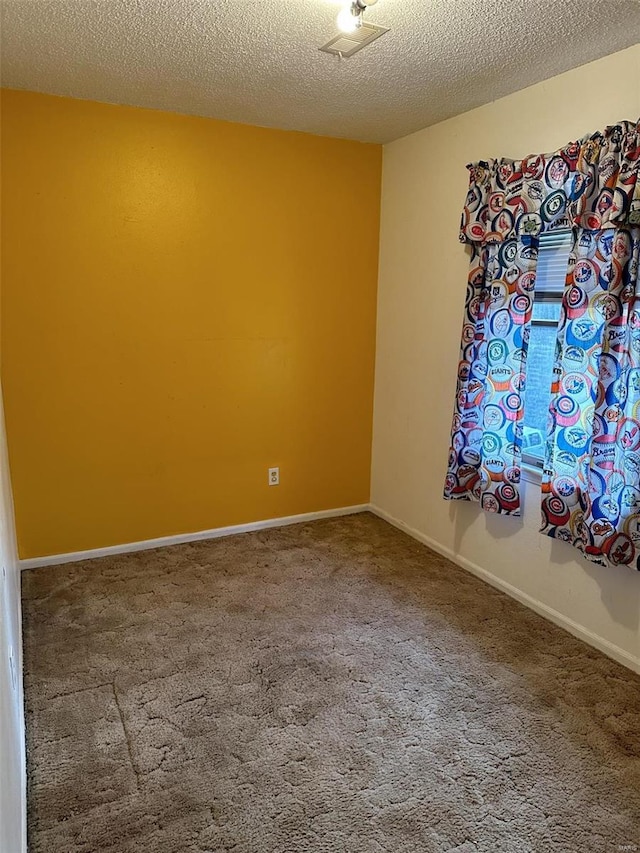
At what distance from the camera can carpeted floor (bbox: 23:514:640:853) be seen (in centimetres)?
175

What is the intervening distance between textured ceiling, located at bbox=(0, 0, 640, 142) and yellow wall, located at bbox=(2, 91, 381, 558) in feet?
1.07

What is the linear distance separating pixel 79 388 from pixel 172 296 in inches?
27.9

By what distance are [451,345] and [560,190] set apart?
101 cm

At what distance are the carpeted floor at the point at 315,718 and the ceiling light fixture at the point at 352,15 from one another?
234 centimetres

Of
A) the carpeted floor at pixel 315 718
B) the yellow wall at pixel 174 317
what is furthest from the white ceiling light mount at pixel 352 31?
the carpeted floor at pixel 315 718

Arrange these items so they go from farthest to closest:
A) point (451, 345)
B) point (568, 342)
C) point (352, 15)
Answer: point (451, 345) → point (568, 342) → point (352, 15)

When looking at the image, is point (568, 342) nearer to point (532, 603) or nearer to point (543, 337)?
point (543, 337)

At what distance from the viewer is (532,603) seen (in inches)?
116

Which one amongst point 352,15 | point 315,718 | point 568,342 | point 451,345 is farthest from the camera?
point 451,345

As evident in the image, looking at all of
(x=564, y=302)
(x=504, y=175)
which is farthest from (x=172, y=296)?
(x=564, y=302)

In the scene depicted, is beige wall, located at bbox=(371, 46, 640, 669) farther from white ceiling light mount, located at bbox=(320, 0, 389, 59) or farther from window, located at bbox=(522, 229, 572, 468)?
white ceiling light mount, located at bbox=(320, 0, 389, 59)

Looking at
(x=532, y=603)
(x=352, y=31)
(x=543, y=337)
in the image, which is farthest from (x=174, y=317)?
(x=532, y=603)

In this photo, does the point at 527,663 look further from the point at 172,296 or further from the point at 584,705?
the point at 172,296

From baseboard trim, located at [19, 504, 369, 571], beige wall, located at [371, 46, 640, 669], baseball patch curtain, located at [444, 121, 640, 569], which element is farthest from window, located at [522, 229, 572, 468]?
baseboard trim, located at [19, 504, 369, 571]
